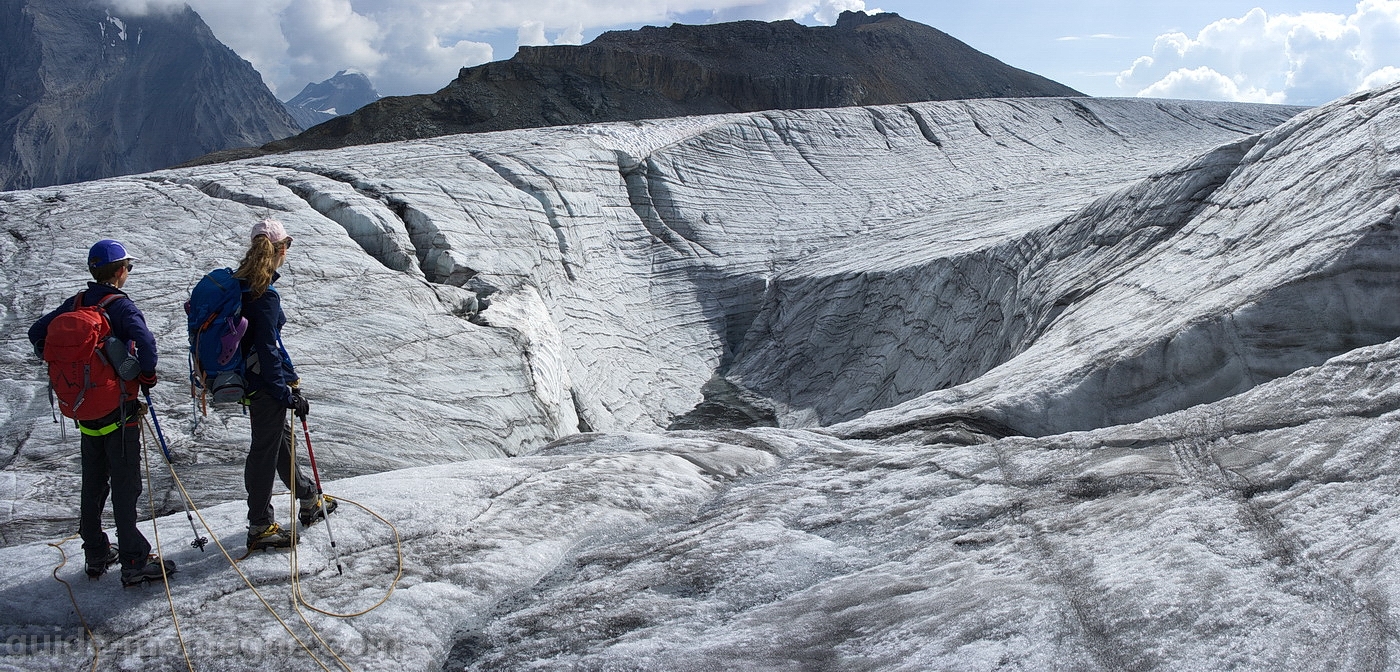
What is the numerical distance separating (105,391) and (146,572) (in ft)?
2.54

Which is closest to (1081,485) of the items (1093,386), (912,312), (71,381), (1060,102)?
(1093,386)

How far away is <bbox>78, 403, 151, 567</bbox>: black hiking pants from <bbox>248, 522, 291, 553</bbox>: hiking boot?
388 millimetres

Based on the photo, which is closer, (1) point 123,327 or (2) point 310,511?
(1) point 123,327

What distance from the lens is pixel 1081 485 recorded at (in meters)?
3.91

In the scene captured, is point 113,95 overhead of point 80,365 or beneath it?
overhead

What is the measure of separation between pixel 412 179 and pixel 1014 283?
8435mm

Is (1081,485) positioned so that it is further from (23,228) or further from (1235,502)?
(23,228)

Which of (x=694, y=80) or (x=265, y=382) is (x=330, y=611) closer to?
(x=265, y=382)

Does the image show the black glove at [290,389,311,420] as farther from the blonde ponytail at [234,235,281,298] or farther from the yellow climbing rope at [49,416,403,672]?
the blonde ponytail at [234,235,281,298]

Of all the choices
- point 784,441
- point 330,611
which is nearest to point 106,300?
point 330,611

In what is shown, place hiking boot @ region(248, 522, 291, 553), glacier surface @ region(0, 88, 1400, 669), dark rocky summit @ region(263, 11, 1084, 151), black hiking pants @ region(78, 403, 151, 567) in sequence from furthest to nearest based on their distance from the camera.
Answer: dark rocky summit @ region(263, 11, 1084, 151), hiking boot @ region(248, 522, 291, 553), black hiking pants @ region(78, 403, 151, 567), glacier surface @ region(0, 88, 1400, 669)

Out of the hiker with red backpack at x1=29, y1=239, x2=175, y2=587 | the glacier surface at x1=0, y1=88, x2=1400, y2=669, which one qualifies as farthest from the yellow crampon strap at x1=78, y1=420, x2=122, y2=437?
the glacier surface at x1=0, y1=88, x2=1400, y2=669

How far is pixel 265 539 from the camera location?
377cm

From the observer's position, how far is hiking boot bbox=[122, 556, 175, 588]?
11.4ft
